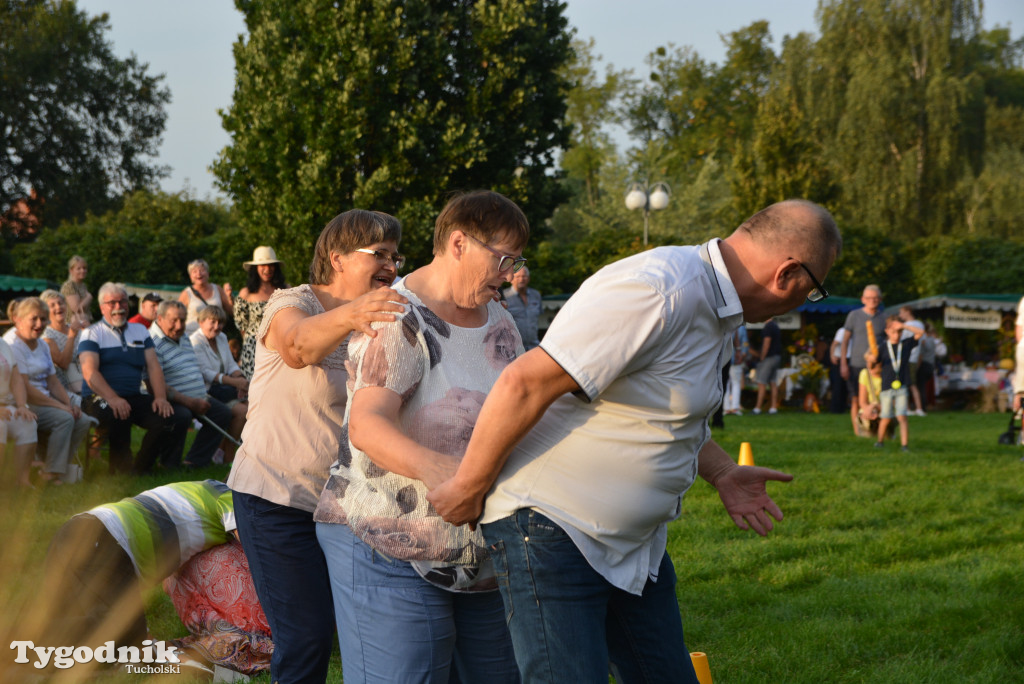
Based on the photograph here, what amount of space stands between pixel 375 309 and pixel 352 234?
33.9 inches

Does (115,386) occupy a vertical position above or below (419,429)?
below

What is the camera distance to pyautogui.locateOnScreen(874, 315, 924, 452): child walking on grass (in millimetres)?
11852

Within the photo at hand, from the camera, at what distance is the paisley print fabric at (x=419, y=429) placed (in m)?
2.26

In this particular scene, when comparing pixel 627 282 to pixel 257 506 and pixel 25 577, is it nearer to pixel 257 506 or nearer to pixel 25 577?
pixel 257 506

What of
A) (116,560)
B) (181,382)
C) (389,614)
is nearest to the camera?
(389,614)

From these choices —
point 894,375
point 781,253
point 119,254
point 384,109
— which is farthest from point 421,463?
point 119,254

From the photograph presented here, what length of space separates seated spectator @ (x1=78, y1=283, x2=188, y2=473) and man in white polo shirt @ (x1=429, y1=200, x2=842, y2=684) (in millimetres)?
7246

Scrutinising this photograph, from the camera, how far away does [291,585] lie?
2947mm

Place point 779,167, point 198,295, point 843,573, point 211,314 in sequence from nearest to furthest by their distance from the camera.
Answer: point 843,573 < point 211,314 < point 198,295 < point 779,167

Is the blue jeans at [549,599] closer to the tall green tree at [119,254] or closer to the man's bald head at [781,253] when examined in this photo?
the man's bald head at [781,253]

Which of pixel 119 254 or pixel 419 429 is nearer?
pixel 419 429
